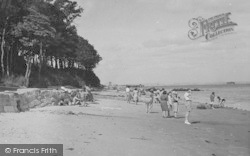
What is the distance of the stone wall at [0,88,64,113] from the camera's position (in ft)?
48.6

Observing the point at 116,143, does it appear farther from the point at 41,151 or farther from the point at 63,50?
the point at 63,50

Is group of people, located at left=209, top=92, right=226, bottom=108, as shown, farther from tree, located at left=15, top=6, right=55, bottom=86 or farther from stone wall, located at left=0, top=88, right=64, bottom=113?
tree, located at left=15, top=6, right=55, bottom=86

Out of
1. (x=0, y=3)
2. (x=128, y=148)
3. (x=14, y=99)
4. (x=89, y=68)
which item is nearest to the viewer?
(x=128, y=148)

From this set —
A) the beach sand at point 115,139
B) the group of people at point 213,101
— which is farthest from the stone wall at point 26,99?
the group of people at point 213,101

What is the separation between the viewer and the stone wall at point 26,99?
14828 mm

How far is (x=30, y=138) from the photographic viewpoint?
893 cm

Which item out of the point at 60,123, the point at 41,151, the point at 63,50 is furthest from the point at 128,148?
the point at 63,50

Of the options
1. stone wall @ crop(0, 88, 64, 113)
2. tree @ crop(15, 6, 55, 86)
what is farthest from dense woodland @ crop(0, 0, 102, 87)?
stone wall @ crop(0, 88, 64, 113)

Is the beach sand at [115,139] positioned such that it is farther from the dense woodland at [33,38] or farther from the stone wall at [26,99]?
the dense woodland at [33,38]

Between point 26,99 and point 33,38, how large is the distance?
82.9 feet

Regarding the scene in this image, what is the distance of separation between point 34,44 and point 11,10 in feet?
16.9

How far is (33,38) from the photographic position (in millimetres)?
40938

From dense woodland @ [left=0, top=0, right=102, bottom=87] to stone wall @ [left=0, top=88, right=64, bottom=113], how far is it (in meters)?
16.5

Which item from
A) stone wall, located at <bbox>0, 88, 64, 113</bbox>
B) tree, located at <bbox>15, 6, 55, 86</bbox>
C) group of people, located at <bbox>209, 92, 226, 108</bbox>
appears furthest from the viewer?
tree, located at <bbox>15, 6, 55, 86</bbox>
